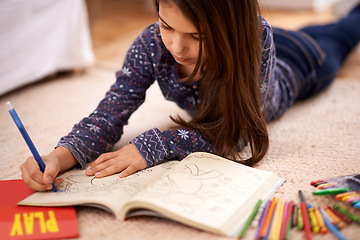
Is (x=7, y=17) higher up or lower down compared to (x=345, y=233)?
higher up

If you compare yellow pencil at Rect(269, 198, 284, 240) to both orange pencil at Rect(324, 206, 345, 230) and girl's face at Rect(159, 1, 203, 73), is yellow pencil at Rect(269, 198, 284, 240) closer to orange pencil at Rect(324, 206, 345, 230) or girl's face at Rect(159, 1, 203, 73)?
orange pencil at Rect(324, 206, 345, 230)

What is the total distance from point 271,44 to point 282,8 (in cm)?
196

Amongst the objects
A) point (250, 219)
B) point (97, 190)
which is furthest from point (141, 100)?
point (250, 219)

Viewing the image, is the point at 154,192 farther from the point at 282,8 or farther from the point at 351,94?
the point at 282,8

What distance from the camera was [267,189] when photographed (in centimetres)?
67

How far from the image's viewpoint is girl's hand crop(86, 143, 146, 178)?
71 cm

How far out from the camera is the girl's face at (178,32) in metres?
0.65

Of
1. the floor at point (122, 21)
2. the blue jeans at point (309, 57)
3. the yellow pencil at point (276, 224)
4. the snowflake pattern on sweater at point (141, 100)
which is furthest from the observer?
the floor at point (122, 21)

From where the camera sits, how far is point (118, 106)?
0.84m

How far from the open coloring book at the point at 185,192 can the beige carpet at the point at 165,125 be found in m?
0.03

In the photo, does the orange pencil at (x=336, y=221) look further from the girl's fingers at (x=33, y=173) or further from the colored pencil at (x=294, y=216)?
the girl's fingers at (x=33, y=173)

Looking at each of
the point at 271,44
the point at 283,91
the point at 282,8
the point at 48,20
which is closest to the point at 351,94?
the point at 283,91

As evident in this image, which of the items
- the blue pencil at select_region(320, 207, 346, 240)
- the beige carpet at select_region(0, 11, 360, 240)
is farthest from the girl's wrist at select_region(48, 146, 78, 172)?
the blue pencil at select_region(320, 207, 346, 240)

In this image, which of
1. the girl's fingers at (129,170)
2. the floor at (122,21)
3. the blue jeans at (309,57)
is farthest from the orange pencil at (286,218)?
the floor at (122,21)
